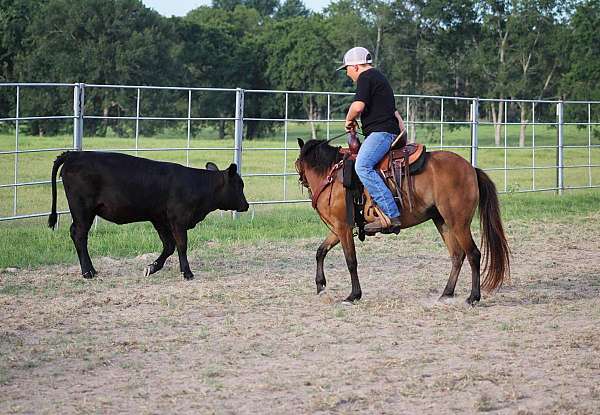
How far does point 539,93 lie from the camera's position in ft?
151

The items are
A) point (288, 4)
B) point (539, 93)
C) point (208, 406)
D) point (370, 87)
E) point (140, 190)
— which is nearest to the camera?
point (208, 406)

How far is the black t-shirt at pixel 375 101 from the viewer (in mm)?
8281

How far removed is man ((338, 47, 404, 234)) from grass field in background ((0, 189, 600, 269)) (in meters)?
3.33

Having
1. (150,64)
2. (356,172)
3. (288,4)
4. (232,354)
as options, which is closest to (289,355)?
(232,354)

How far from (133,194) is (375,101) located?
8.36ft

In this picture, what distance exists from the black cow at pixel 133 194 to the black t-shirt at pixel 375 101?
7.00ft

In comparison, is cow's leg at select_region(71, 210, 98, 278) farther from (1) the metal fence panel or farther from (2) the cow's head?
(1) the metal fence panel

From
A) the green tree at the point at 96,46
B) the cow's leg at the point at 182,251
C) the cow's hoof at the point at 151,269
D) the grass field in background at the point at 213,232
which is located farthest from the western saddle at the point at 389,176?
the green tree at the point at 96,46

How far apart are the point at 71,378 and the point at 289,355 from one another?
4.53 ft

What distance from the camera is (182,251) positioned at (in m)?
9.66

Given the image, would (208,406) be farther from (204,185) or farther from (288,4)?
(288,4)

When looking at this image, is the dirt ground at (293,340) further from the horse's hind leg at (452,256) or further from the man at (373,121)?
the man at (373,121)

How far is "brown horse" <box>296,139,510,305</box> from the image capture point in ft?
27.7

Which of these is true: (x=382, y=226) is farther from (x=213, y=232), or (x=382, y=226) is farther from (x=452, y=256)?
(x=213, y=232)
